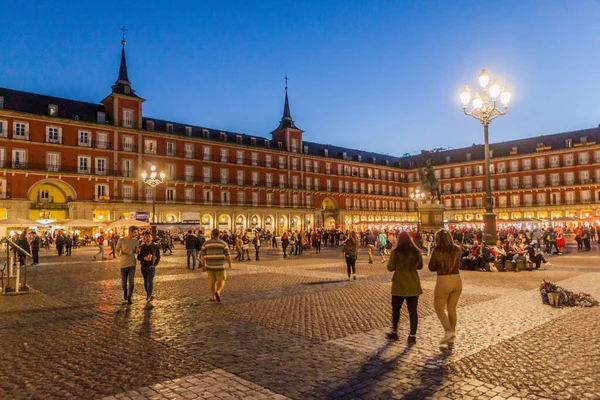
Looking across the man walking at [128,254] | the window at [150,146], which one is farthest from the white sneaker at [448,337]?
the window at [150,146]

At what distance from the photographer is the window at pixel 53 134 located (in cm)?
4120

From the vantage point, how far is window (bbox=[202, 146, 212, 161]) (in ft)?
173

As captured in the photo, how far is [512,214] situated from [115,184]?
178 feet

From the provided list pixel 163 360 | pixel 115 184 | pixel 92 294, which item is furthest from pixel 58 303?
pixel 115 184

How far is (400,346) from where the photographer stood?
551 cm

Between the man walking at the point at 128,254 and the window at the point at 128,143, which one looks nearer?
the man walking at the point at 128,254

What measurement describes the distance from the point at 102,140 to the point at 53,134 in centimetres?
433

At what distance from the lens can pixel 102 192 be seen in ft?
144

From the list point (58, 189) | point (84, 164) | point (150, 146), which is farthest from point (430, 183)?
point (58, 189)

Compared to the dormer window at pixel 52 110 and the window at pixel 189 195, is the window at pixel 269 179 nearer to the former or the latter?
the window at pixel 189 195

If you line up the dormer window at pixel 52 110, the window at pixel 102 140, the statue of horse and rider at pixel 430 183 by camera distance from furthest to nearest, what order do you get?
the window at pixel 102 140
the dormer window at pixel 52 110
the statue of horse and rider at pixel 430 183

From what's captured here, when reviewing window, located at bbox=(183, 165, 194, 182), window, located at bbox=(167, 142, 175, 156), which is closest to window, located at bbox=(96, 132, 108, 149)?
window, located at bbox=(167, 142, 175, 156)

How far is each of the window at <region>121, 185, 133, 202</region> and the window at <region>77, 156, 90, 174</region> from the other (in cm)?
375

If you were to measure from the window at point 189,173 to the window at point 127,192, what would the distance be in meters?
6.83
